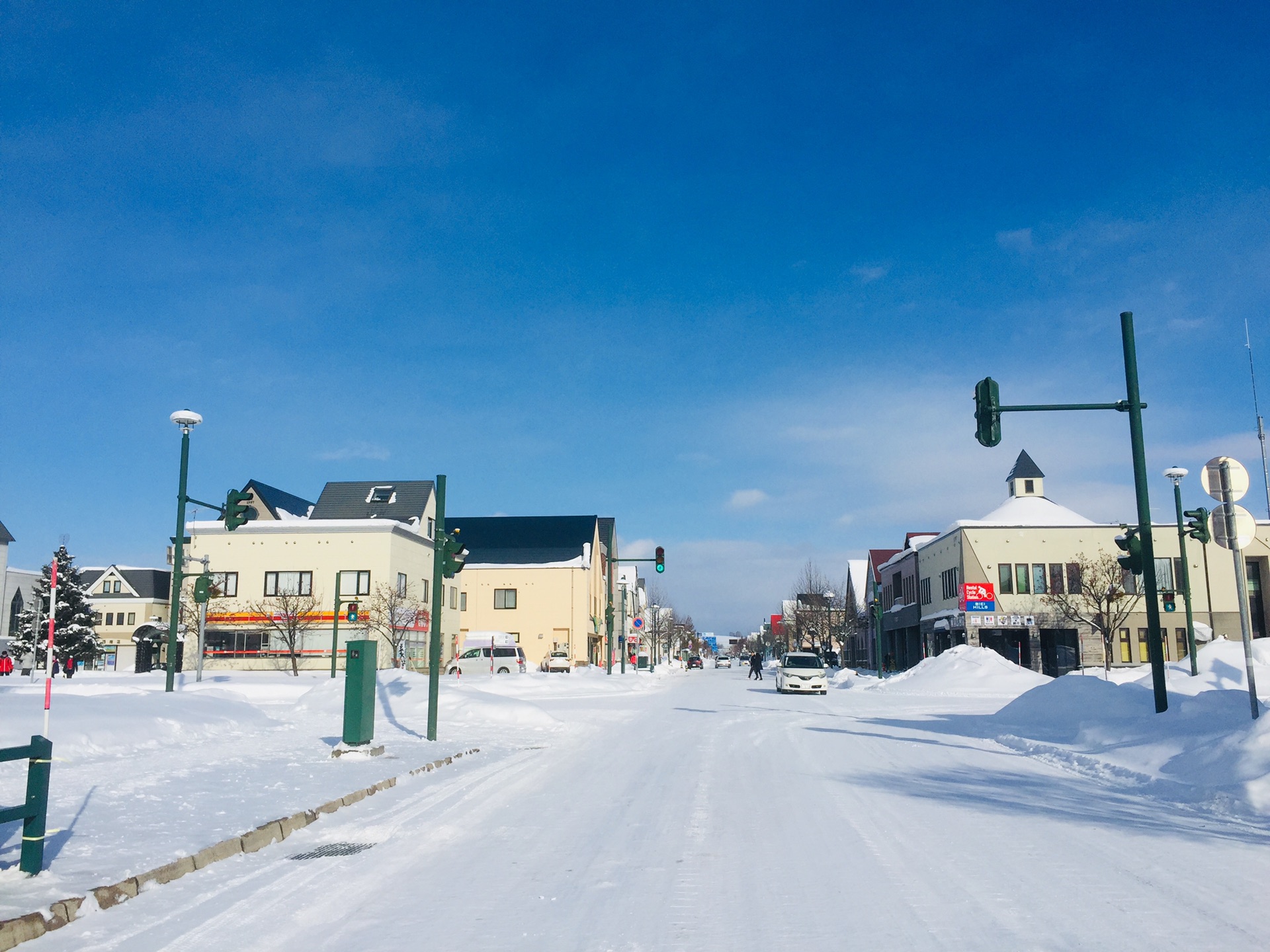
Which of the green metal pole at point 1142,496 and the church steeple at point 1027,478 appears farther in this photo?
the church steeple at point 1027,478

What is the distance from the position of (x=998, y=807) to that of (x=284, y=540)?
49.1 meters

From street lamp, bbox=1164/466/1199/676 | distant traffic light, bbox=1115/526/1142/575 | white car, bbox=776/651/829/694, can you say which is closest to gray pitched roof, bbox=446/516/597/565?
white car, bbox=776/651/829/694

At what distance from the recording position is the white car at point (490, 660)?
50062mm

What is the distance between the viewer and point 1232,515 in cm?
1299

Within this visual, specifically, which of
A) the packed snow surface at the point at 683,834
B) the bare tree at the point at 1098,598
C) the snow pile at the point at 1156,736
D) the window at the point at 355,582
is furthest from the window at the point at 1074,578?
the window at the point at 355,582

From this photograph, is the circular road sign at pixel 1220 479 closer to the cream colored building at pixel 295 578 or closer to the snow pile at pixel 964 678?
the snow pile at pixel 964 678

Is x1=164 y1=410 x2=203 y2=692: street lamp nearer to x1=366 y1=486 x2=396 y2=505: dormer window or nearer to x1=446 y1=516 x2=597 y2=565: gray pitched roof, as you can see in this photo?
x1=366 y1=486 x2=396 y2=505: dormer window

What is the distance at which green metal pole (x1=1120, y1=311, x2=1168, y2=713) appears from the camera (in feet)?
49.3

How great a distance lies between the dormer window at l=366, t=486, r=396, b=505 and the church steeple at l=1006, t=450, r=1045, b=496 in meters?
40.1

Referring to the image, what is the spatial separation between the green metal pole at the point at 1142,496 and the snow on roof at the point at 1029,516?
39.1 meters

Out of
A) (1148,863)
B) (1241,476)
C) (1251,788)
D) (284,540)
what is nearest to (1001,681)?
(1241,476)

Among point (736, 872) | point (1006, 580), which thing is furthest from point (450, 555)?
point (1006, 580)

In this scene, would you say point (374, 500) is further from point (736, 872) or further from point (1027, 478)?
point (736, 872)

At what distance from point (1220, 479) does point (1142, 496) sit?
7.66 ft
